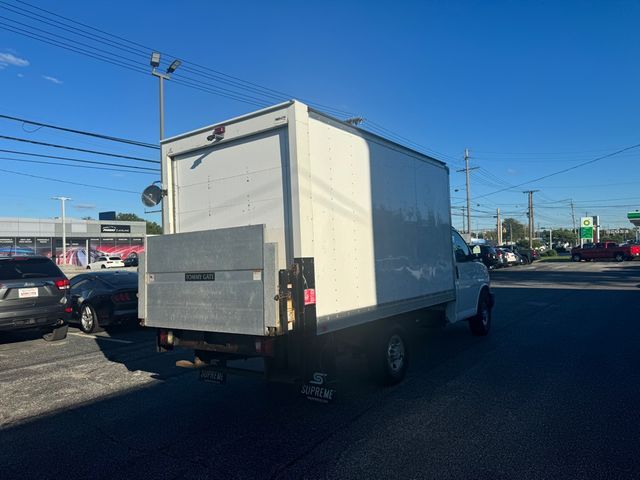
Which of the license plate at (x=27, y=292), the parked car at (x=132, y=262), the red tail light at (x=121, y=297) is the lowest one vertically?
the red tail light at (x=121, y=297)

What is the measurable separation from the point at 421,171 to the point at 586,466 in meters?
4.21

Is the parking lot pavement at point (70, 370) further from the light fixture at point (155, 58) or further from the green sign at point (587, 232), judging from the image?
the green sign at point (587, 232)

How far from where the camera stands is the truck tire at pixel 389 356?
5.41 m

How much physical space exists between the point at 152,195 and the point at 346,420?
3.75 meters

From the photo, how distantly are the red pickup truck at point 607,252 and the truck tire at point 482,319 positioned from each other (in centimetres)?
4283

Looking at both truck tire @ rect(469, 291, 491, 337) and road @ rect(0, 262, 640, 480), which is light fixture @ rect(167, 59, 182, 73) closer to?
road @ rect(0, 262, 640, 480)

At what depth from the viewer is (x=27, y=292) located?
8.55m

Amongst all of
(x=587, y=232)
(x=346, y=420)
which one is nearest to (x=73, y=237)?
(x=346, y=420)

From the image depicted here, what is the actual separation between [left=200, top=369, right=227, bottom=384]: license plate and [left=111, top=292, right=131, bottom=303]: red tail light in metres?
5.91

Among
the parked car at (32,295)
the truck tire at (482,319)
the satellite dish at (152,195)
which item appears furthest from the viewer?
the truck tire at (482,319)

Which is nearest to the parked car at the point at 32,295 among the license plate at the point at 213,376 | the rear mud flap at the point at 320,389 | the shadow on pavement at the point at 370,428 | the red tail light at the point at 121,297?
the red tail light at the point at 121,297

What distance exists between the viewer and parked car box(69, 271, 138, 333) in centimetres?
1021

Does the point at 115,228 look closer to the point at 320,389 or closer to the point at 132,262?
the point at 132,262

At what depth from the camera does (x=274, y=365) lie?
4457mm
